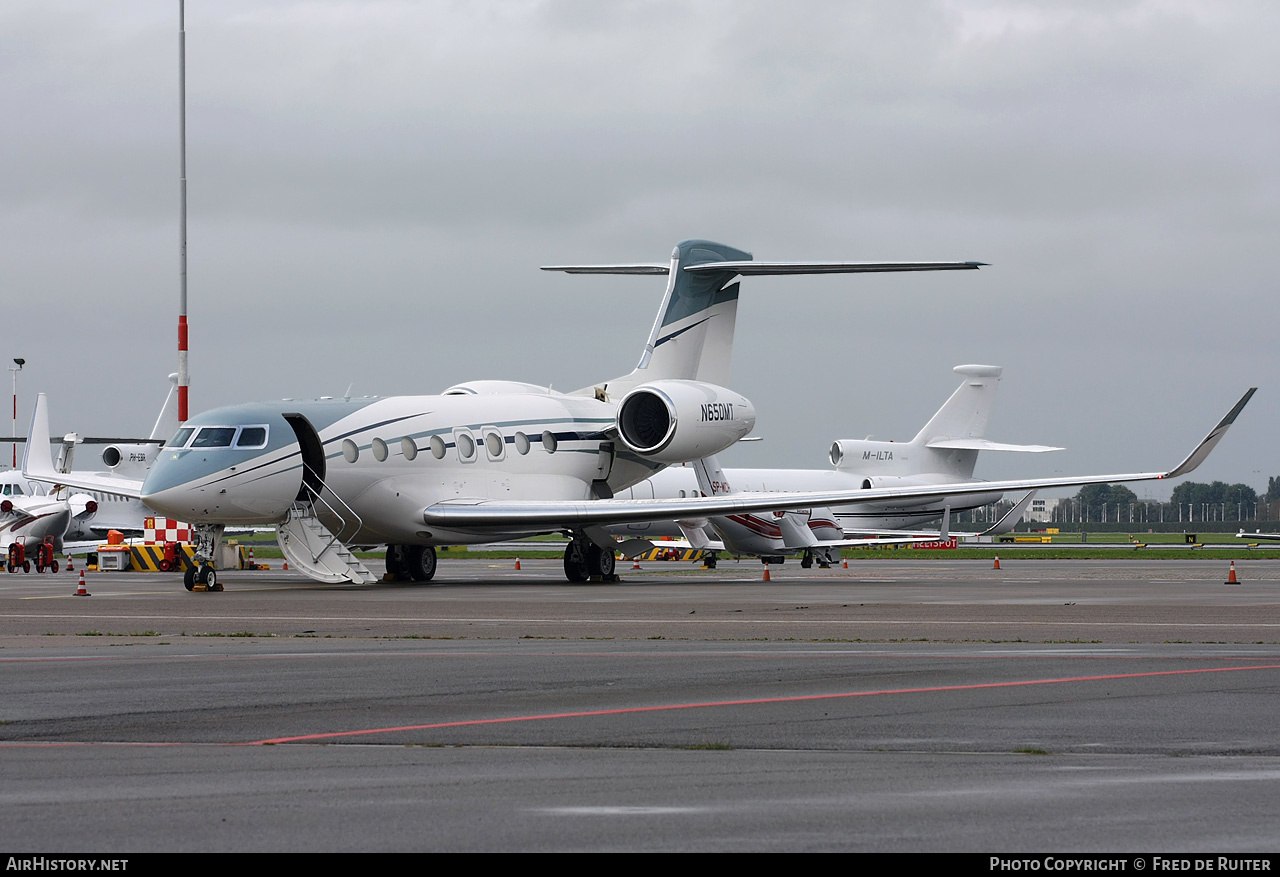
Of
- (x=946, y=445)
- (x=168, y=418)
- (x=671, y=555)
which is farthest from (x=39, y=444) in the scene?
(x=946, y=445)

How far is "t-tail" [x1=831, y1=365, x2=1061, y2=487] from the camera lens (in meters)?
61.4

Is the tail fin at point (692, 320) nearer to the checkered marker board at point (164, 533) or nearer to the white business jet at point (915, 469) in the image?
the checkered marker board at point (164, 533)

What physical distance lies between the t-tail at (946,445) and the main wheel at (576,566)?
29.4 meters

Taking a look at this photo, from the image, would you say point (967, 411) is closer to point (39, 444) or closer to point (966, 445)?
point (966, 445)

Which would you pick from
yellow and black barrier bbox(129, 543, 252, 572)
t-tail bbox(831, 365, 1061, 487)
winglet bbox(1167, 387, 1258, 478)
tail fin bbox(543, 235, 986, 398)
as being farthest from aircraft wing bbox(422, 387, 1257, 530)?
t-tail bbox(831, 365, 1061, 487)

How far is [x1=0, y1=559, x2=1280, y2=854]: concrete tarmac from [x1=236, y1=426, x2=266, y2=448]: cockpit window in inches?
323

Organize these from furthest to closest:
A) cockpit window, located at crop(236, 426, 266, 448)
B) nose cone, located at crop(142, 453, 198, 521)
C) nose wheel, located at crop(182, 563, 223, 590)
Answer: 1. cockpit window, located at crop(236, 426, 266, 448)
2. nose wheel, located at crop(182, 563, 223, 590)
3. nose cone, located at crop(142, 453, 198, 521)

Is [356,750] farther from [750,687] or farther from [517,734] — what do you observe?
[750,687]

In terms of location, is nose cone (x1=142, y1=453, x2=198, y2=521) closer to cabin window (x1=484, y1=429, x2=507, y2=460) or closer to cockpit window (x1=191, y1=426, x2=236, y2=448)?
cockpit window (x1=191, y1=426, x2=236, y2=448)

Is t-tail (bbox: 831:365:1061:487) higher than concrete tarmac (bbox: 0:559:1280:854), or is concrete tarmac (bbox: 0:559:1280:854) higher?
t-tail (bbox: 831:365:1061:487)

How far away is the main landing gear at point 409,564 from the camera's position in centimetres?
3366

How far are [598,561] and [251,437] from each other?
877 cm

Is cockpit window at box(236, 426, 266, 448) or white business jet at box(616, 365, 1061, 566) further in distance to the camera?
white business jet at box(616, 365, 1061, 566)
